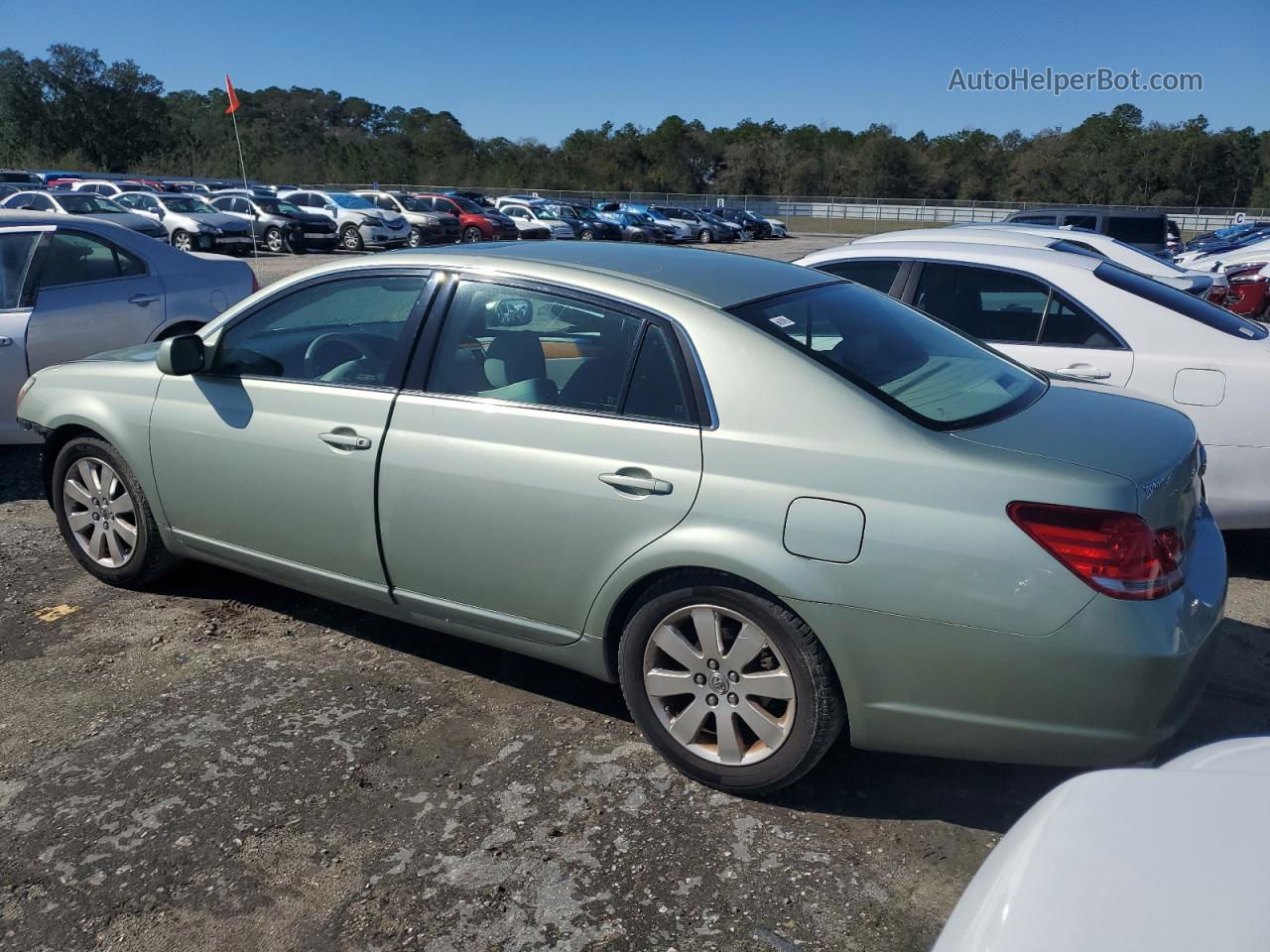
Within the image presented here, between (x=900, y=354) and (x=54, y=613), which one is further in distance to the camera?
(x=54, y=613)

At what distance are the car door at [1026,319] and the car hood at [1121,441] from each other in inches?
67.5

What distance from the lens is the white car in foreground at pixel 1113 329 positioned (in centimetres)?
462

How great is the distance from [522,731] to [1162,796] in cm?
224

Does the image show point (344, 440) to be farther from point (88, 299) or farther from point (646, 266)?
point (88, 299)

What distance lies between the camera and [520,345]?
3.59m

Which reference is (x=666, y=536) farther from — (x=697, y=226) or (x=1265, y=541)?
(x=697, y=226)

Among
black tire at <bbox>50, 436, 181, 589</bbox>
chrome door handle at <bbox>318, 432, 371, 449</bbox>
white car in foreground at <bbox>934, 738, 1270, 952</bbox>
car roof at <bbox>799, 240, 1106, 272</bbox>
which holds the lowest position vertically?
black tire at <bbox>50, 436, 181, 589</bbox>

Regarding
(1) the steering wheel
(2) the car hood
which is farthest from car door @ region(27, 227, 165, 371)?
Result: (2) the car hood

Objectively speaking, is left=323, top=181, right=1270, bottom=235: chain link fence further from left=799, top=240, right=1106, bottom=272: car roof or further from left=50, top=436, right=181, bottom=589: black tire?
→ left=50, top=436, right=181, bottom=589: black tire

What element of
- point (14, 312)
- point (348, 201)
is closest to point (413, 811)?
point (14, 312)

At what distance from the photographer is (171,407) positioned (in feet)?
13.6

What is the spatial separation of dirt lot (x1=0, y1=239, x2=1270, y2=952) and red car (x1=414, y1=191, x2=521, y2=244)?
1123 inches

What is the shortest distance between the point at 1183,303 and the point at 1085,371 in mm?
645

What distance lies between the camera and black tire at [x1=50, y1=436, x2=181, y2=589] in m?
4.36
